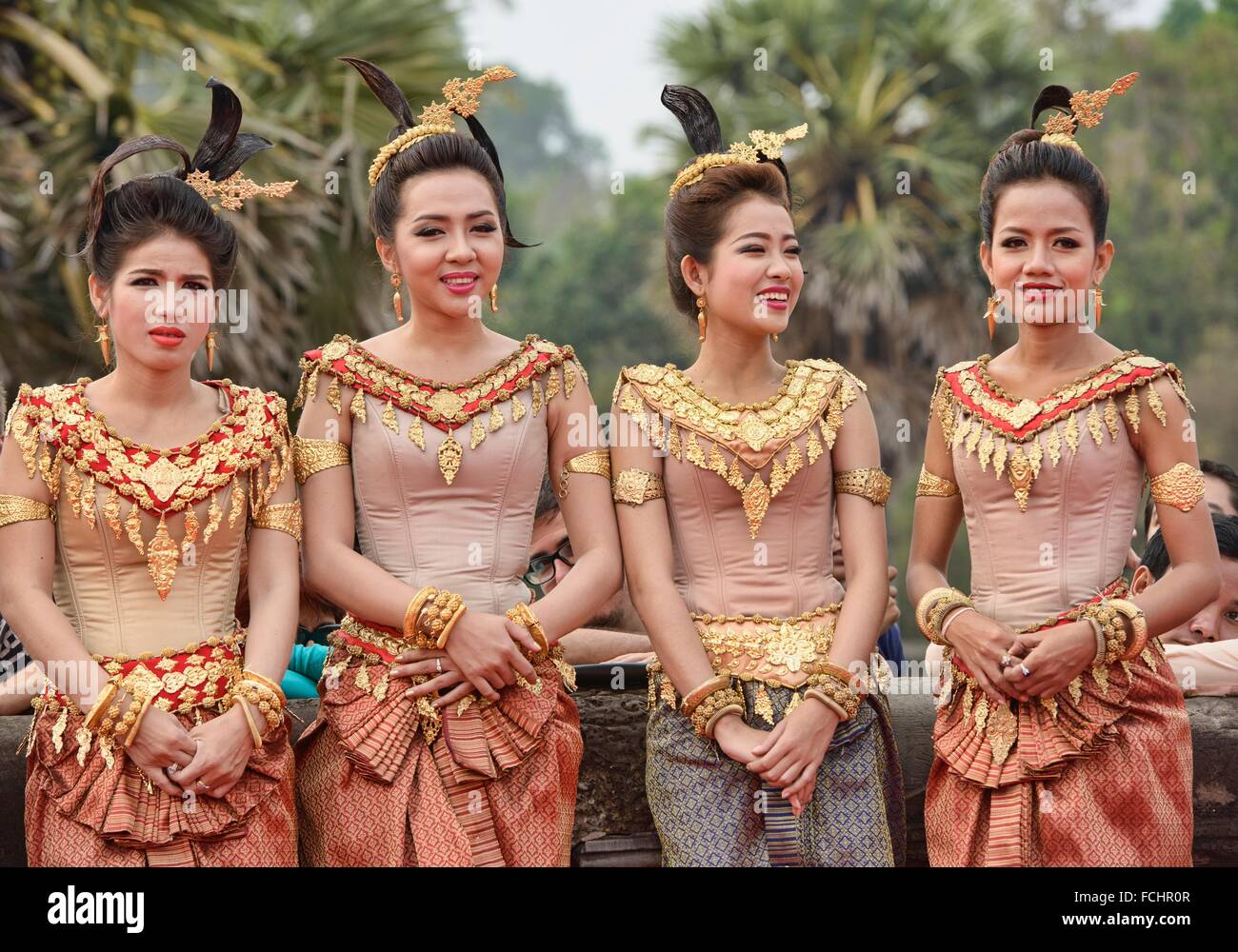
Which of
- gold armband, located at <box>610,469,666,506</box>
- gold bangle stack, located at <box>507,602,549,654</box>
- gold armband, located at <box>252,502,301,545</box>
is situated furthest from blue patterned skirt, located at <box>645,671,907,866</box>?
gold armband, located at <box>252,502,301,545</box>

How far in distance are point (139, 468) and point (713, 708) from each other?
135 centimetres

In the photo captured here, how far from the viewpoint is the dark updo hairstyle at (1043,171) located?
3791 millimetres

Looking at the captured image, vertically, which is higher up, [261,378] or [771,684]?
[261,378]

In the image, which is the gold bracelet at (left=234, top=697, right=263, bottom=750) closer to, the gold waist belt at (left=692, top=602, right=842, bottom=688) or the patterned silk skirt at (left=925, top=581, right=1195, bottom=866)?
the gold waist belt at (left=692, top=602, right=842, bottom=688)

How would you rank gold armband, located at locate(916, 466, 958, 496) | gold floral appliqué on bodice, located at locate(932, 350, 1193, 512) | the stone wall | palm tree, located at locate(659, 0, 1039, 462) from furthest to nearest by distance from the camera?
palm tree, located at locate(659, 0, 1039, 462), the stone wall, gold armband, located at locate(916, 466, 958, 496), gold floral appliqué on bodice, located at locate(932, 350, 1193, 512)

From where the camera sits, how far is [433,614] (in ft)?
11.8

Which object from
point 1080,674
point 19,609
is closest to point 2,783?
point 19,609

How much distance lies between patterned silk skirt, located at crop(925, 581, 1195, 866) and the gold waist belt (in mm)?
364

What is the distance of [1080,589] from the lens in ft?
12.3

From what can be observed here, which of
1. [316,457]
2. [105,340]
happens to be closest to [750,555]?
[316,457]

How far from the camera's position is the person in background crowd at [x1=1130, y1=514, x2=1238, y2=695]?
14.1 ft
